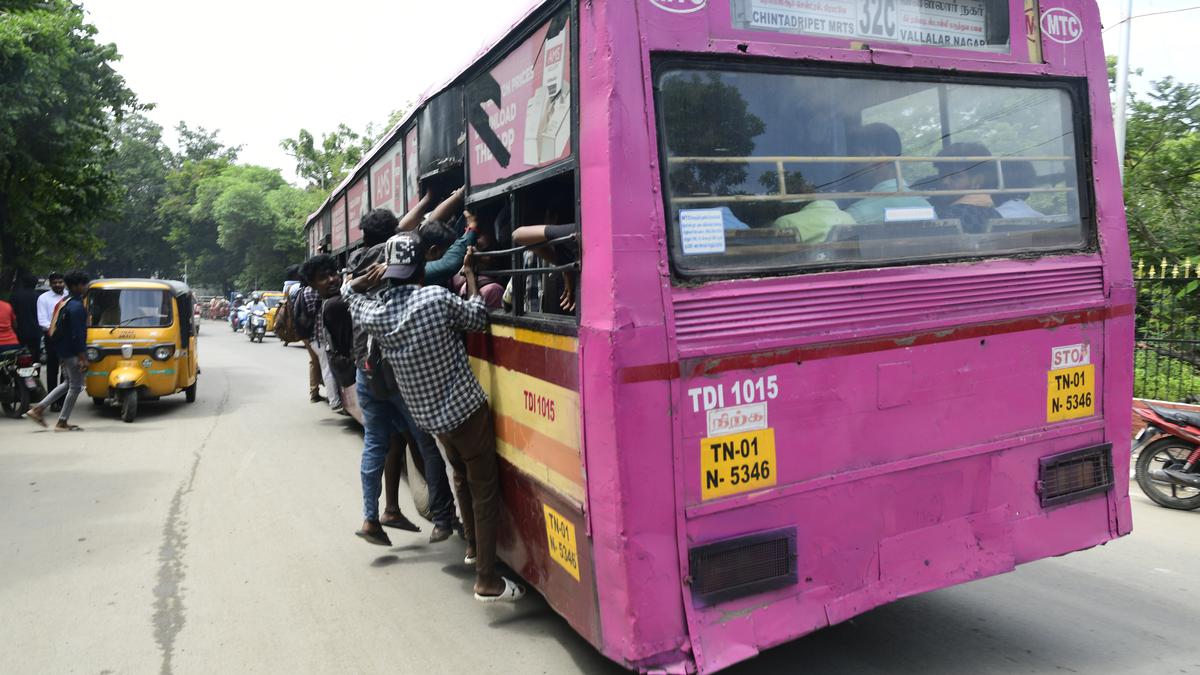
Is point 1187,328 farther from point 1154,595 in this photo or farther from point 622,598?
point 622,598

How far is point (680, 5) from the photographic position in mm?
2861

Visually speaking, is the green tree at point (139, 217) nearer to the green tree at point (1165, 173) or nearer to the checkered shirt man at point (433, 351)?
the green tree at point (1165, 173)

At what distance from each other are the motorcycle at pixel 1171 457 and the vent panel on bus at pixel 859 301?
2.99 meters

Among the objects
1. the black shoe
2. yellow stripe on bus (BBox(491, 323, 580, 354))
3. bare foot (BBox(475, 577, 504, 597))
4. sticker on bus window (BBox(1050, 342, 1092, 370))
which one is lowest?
bare foot (BBox(475, 577, 504, 597))

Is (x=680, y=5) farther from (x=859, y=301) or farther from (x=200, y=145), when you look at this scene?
(x=200, y=145)

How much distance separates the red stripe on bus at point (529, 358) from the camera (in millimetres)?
3074

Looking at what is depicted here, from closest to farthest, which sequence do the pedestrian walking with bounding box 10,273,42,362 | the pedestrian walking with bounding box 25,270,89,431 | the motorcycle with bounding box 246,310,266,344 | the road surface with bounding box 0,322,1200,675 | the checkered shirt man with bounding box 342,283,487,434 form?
the road surface with bounding box 0,322,1200,675, the checkered shirt man with bounding box 342,283,487,434, the pedestrian walking with bounding box 25,270,89,431, the pedestrian walking with bounding box 10,273,42,362, the motorcycle with bounding box 246,310,266,344

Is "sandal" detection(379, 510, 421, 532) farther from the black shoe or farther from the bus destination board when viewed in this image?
the bus destination board

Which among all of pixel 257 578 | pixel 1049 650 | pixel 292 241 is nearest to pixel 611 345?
pixel 1049 650

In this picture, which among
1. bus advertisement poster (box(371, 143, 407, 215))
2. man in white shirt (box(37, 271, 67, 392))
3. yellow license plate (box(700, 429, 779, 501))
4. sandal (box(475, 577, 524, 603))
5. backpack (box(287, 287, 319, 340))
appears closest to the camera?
yellow license plate (box(700, 429, 779, 501))

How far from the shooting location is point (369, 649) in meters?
3.82

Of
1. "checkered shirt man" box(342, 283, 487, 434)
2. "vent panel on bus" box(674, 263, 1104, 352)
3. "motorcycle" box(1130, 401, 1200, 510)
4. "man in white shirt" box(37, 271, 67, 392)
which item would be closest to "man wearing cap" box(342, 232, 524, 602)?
"checkered shirt man" box(342, 283, 487, 434)

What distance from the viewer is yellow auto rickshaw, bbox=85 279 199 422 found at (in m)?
10.5

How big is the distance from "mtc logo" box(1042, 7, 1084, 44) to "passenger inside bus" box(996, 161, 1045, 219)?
0.55 meters
